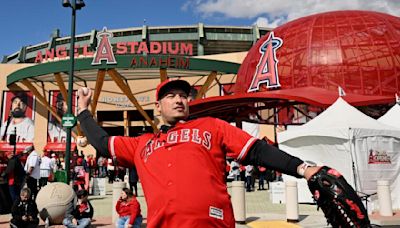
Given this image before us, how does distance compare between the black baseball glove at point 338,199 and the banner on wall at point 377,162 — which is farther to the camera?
the banner on wall at point 377,162

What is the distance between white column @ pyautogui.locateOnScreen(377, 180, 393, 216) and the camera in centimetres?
1023

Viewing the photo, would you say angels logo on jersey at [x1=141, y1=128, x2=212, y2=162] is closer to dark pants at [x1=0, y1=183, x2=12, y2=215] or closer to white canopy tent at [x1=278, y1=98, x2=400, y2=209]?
white canopy tent at [x1=278, y1=98, x2=400, y2=209]

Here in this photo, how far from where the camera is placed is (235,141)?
7.03ft

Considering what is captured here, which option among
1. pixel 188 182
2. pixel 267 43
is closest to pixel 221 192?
pixel 188 182

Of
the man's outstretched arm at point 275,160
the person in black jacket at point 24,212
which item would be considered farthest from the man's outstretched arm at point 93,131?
the person in black jacket at point 24,212

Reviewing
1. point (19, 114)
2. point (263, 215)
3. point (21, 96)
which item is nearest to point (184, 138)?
point (263, 215)

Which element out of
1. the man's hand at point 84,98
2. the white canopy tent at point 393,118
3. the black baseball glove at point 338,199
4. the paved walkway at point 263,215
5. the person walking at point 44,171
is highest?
the white canopy tent at point 393,118

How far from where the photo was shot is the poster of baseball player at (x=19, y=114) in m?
37.0

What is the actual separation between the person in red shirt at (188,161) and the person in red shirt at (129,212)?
5153 mm

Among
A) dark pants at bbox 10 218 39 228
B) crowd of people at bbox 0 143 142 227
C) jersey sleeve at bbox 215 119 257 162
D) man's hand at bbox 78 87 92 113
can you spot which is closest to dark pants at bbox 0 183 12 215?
crowd of people at bbox 0 143 142 227

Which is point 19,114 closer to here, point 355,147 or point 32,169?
point 32,169

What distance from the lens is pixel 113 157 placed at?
244 centimetres

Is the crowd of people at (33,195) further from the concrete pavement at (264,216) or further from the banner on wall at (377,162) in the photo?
the banner on wall at (377,162)

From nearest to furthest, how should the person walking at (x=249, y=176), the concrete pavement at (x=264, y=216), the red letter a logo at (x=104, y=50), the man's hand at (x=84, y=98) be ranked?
the man's hand at (x=84, y=98), the concrete pavement at (x=264, y=216), the person walking at (x=249, y=176), the red letter a logo at (x=104, y=50)
